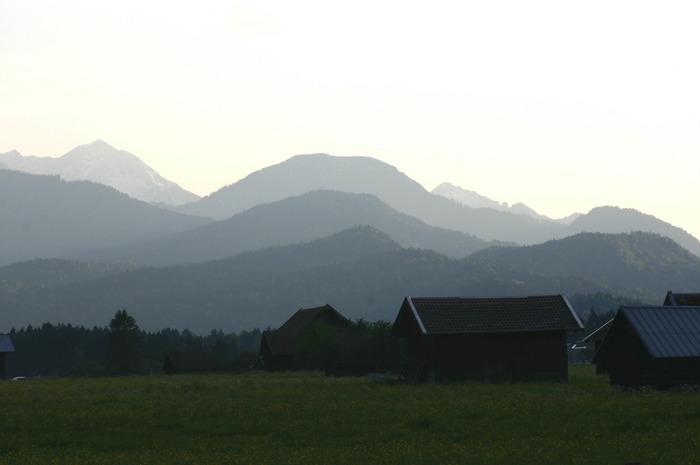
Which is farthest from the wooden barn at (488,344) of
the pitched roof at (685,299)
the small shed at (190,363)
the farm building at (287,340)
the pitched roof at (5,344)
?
the small shed at (190,363)

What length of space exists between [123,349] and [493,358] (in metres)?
69.4

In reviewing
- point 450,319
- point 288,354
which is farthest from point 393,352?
point 288,354

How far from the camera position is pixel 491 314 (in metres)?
59.9

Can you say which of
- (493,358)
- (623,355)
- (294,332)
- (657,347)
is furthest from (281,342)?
(657,347)

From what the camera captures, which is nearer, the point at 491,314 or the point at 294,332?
the point at 491,314

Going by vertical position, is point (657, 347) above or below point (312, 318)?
below

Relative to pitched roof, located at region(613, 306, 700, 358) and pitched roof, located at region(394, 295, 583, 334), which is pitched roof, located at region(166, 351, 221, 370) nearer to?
pitched roof, located at region(394, 295, 583, 334)

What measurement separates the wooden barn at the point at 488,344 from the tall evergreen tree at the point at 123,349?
65.2m

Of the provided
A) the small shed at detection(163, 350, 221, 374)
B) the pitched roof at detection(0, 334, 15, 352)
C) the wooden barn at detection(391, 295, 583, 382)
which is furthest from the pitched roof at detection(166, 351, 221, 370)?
the wooden barn at detection(391, 295, 583, 382)

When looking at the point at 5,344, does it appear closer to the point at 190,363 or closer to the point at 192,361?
the point at 190,363

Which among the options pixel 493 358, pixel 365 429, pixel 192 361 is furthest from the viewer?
pixel 192 361

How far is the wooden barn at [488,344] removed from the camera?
5847 centimetres

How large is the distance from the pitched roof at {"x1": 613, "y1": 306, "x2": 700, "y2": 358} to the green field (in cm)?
217

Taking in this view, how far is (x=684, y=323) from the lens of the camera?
44.6 meters
